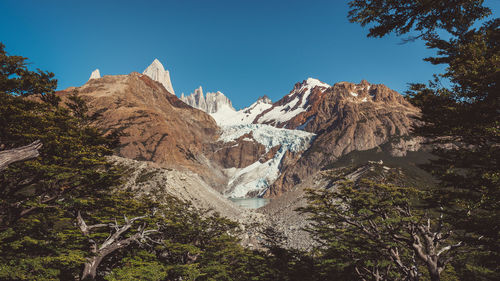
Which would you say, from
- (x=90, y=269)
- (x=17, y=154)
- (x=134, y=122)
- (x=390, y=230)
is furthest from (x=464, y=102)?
(x=134, y=122)

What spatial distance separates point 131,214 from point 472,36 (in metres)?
22.6

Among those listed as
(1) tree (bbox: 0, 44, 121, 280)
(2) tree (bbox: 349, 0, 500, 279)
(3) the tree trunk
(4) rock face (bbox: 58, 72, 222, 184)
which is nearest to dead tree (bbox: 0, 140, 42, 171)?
(1) tree (bbox: 0, 44, 121, 280)

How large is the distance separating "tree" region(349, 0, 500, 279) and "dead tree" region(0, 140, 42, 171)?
11.2 m

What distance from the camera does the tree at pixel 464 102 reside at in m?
6.46

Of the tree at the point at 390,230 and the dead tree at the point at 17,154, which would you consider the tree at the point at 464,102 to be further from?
the dead tree at the point at 17,154

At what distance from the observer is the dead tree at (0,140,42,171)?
4496 mm

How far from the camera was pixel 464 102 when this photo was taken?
7.21 meters

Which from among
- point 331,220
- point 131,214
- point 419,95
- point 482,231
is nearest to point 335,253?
point 331,220

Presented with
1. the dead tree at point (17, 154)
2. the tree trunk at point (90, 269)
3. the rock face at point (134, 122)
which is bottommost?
the tree trunk at point (90, 269)

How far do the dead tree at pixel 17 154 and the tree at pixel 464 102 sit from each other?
11.2 m

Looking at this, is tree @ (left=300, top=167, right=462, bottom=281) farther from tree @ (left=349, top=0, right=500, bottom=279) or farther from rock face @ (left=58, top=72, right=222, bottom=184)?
rock face @ (left=58, top=72, right=222, bottom=184)

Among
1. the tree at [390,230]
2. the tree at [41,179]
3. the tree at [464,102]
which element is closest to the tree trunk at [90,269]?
the tree at [41,179]

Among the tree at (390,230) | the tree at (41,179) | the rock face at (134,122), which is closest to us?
the tree at (41,179)

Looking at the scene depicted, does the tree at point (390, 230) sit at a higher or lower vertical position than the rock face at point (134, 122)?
lower
